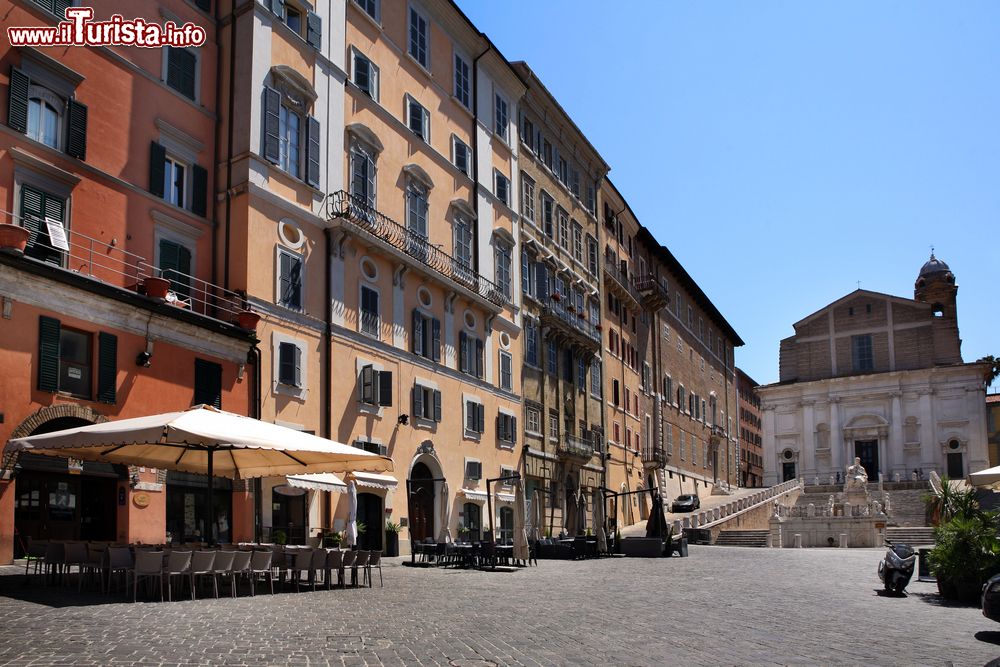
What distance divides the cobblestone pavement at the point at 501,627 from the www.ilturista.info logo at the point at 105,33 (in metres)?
10.9

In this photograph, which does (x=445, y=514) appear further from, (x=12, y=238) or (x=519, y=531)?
(x=12, y=238)

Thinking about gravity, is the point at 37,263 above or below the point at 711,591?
above

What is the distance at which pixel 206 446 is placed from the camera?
15.3 meters

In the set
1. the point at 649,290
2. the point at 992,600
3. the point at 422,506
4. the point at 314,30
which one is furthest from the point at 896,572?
the point at 649,290

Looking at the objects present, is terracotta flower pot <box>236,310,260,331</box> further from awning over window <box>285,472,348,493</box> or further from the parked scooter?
the parked scooter

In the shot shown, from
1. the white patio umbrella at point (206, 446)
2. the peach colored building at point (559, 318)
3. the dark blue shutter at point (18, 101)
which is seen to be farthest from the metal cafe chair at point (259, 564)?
the peach colored building at point (559, 318)

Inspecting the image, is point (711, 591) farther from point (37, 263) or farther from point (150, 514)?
point (37, 263)

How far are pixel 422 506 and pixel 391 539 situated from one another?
310 cm

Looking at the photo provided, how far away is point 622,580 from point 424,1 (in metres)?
21.6

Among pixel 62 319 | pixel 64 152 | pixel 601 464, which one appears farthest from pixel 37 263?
pixel 601 464

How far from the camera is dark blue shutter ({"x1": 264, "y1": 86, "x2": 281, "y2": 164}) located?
25.3 meters

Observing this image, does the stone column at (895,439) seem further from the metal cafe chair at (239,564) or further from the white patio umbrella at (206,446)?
the metal cafe chair at (239,564)

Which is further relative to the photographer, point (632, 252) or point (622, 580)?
point (632, 252)

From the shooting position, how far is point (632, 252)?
57.9 metres
